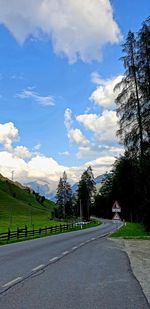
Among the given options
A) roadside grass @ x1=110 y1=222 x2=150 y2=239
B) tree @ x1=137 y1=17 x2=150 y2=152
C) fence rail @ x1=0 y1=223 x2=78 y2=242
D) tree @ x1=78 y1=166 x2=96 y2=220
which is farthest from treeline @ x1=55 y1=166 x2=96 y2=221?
tree @ x1=137 y1=17 x2=150 y2=152

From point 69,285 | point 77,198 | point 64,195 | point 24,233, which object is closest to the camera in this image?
point 69,285

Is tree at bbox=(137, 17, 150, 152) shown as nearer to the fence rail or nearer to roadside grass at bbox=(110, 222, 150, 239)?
roadside grass at bbox=(110, 222, 150, 239)

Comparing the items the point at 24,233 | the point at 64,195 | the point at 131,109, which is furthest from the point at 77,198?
the point at 131,109

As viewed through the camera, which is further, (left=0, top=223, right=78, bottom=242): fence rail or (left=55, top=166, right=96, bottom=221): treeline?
(left=55, top=166, right=96, bottom=221): treeline

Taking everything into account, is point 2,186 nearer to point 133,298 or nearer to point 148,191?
point 148,191

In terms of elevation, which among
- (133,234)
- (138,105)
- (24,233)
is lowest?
(133,234)

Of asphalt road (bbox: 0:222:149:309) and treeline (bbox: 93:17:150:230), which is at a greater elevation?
treeline (bbox: 93:17:150:230)

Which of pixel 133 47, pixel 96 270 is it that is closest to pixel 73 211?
pixel 133 47

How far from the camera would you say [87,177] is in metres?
148

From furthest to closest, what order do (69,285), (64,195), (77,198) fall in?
(64,195)
(77,198)
(69,285)

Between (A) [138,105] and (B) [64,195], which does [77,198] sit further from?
(A) [138,105]

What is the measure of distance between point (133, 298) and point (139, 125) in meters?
26.1

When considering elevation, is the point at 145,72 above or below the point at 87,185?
below

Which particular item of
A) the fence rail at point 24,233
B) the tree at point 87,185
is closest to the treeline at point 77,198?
the tree at point 87,185
